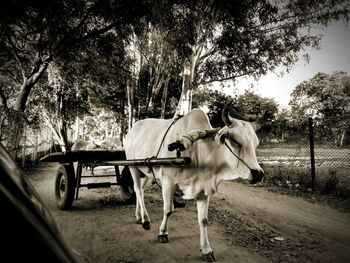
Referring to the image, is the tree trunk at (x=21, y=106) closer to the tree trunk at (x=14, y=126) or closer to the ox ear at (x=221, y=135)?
the tree trunk at (x=14, y=126)

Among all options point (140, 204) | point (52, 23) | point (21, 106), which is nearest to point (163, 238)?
point (140, 204)

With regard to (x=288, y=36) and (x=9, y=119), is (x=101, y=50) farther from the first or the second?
(x=288, y=36)

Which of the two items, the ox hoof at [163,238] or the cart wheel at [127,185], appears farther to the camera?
the cart wheel at [127,185]

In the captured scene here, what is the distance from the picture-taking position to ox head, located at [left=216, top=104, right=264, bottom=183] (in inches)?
147

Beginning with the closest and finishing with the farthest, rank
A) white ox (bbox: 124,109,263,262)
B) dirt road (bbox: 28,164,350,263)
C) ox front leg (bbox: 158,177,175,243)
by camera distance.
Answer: white ox (bbox: 124,109,263,262) → dirt road (bbox: 28,164,350,263) → ox front leg (bbox: 158,177,175,243)

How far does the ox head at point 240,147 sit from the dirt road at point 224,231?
1.26 m

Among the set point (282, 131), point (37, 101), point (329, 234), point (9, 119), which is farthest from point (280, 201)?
point (37, 101)

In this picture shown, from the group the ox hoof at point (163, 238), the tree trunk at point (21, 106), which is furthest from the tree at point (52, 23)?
the ox hoof at point (163, 238)

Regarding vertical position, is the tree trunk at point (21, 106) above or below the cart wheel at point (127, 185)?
above

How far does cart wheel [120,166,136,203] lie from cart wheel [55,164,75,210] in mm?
1187

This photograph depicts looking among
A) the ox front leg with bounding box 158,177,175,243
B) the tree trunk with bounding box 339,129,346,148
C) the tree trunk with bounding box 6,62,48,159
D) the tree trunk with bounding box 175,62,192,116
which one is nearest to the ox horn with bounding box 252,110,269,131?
the ox front leg with bounding box 158,177,175,243

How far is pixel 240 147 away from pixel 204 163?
658mm

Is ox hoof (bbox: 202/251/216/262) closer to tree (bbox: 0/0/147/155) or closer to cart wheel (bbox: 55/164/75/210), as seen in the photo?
cart wheel (bbox: 55/164/75/210)

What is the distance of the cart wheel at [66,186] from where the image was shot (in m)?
6.41
